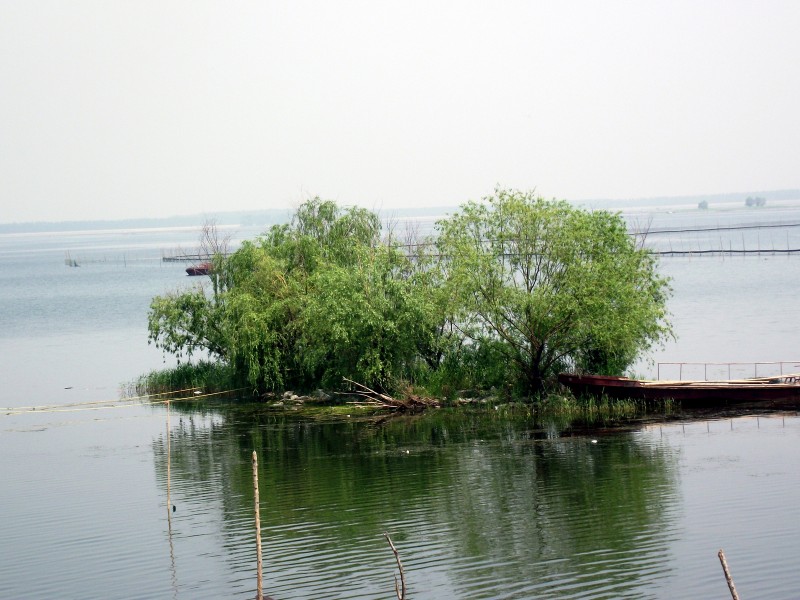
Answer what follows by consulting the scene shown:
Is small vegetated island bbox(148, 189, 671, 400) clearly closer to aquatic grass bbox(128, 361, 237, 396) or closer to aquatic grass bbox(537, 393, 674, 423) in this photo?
aquatic grass bbox(128, 361, 237, 396)

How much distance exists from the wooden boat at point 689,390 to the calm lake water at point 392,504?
203cm

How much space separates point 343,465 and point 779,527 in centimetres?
1701

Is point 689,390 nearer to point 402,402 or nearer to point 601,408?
point 601,408

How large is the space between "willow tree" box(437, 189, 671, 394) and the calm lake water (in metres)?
4.25

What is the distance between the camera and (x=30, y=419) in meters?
56.2

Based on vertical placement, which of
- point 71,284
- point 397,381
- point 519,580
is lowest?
point 519,580

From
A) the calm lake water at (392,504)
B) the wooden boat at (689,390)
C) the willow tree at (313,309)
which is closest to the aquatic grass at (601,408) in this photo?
the wooden boat at (689,390)

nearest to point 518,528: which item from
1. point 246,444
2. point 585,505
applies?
point 585,505

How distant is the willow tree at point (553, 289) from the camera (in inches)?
1909

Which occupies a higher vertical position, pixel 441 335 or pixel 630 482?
pixel 441 335

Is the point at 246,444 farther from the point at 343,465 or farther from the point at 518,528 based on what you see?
the point at 518,528

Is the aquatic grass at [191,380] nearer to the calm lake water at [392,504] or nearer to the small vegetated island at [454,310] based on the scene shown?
the small vegetated island at [454,310]

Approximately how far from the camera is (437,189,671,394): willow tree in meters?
48.5

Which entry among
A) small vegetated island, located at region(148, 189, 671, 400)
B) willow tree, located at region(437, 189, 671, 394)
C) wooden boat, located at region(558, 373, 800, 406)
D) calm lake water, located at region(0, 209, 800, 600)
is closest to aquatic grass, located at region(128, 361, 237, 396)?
small vegetated island, located at region(148, 189, 671, 400)
